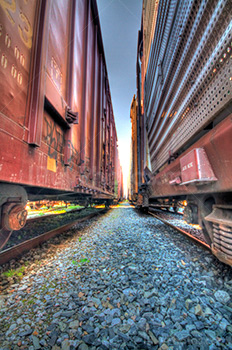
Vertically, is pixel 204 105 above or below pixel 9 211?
above

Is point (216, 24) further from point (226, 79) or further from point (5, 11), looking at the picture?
point (5, 11)

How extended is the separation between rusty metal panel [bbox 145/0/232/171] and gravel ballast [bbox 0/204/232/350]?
4.74ft

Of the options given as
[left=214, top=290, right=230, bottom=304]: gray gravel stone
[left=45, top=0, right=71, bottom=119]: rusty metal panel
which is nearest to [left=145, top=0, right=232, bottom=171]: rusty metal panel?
[left=214, top=290, right=230, bottom=304]: gray gravel stone

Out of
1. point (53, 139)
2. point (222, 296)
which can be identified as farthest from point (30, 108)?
point (222, 296)

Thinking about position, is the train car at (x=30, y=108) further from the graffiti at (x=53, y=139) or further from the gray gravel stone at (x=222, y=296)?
the gray gravel stone at (x=222, y=296)

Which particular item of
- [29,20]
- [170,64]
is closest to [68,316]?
[29,20]

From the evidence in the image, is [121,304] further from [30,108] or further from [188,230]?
[188,230]

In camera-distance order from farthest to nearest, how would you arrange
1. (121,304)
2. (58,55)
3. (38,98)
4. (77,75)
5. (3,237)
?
(77,75)
(58,55)
(38,98)
(3,237)
(121,304)

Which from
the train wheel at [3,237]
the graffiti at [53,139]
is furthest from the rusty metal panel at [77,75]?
the train wheel at [3,237]

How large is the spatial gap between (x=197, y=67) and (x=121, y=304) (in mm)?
2212

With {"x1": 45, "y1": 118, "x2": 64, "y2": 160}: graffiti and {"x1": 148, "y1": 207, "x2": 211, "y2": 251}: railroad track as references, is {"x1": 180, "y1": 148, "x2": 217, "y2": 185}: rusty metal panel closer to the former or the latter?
{"x1": 148, "y1": 207, "x2": 211, "y2": 251}: railroad track

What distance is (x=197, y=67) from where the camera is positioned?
4.66ft

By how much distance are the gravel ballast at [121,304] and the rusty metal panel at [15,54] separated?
1505 millimetres

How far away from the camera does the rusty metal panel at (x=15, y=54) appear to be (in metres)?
1.13
